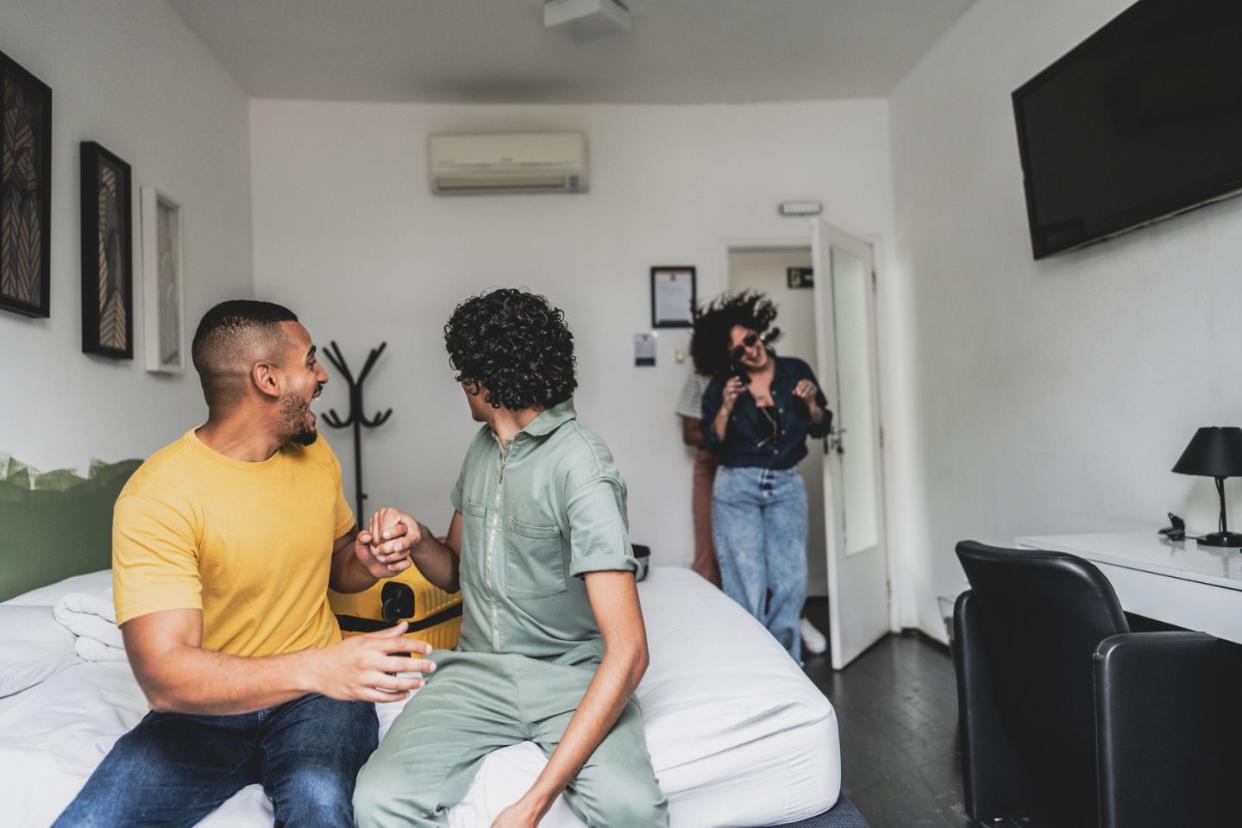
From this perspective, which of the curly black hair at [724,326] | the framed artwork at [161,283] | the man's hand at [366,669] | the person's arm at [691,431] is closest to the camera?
the man's hand at [366,669]

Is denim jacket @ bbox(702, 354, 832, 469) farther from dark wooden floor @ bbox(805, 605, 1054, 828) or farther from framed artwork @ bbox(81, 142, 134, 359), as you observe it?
framed artwork @ bbox(81, 142, 134, 359)

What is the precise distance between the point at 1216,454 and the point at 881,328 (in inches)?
89.8

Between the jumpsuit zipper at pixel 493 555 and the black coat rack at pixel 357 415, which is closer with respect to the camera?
the jumpsuit zipper at pixel 493 555

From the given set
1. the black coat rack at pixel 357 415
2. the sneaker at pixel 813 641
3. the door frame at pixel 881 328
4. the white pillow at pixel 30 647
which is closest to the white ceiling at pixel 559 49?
the door frame at pixel 881 328

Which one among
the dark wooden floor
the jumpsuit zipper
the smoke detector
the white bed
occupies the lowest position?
the dark wooden floor

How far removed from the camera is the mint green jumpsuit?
4.10 ft

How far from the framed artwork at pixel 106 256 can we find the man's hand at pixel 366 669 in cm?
192

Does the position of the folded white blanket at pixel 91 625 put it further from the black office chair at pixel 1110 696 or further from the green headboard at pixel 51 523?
the black office chair at pixel 1110 696

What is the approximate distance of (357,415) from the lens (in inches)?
155

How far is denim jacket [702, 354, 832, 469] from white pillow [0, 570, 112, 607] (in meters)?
2.16

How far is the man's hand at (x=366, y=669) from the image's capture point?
1.08 m

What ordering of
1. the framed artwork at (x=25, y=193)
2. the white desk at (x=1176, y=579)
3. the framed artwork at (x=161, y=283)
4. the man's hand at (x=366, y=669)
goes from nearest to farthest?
the man's hand at (x=366, y=669)
the white desk at (x=1176, y=579)
the framed artwork at (x=25, y=193)
the framed artwork at (x=161, y=283)

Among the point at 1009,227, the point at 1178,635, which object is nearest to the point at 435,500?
the point at 1009,227

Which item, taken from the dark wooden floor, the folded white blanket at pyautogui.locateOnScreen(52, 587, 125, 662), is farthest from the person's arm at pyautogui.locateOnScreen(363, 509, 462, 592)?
the dark wooden floor
